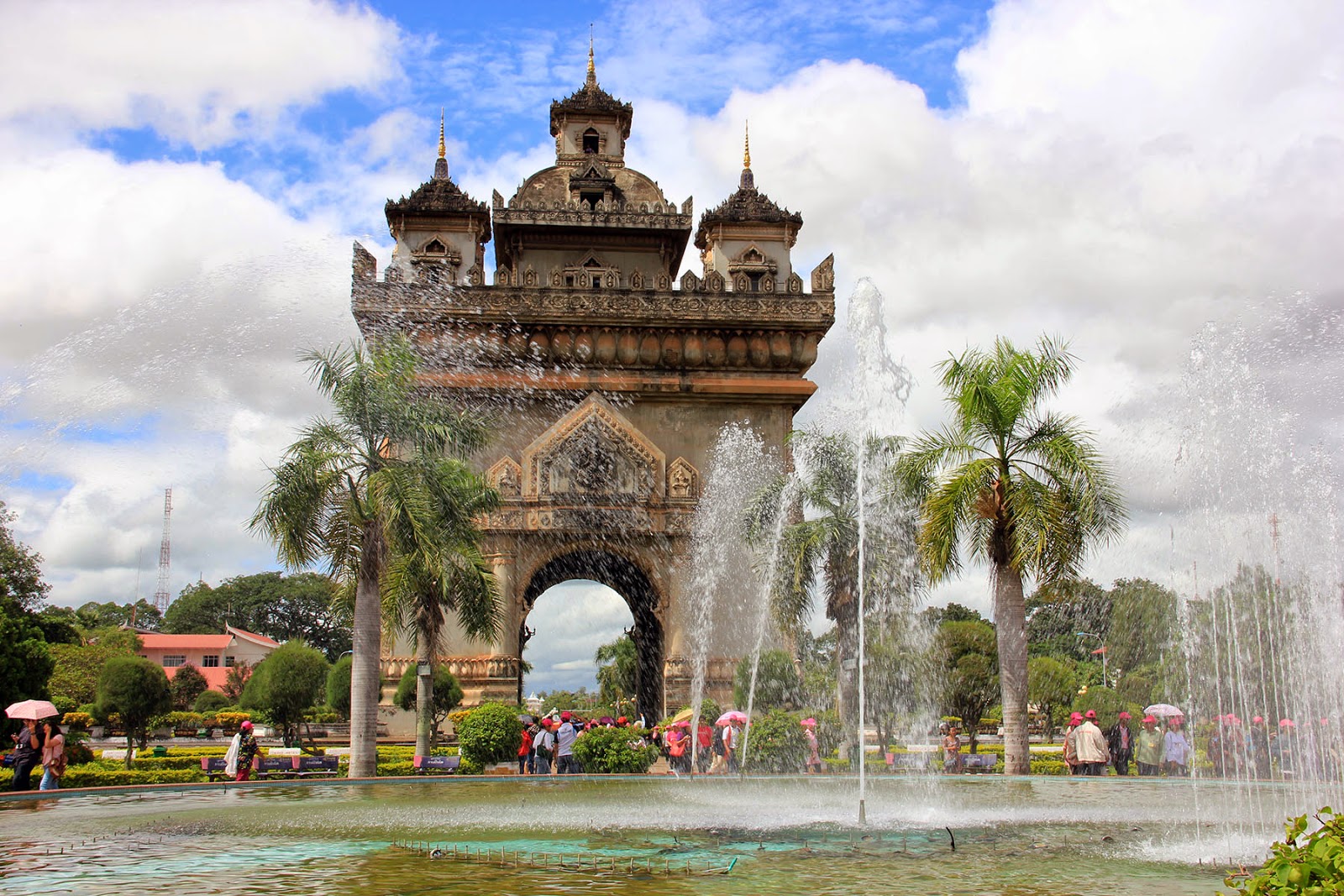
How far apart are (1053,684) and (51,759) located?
→ 25946mm

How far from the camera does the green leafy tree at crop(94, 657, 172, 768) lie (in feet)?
81.0

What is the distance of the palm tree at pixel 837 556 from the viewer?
805 inches

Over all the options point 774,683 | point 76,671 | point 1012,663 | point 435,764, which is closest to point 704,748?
point 774,683

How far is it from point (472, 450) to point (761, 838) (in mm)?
10163

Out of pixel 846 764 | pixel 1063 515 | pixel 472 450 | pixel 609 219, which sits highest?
pixel 609 219

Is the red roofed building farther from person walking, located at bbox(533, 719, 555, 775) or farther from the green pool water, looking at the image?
the green pool water

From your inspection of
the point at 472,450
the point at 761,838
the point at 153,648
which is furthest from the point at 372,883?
the point at 153,648

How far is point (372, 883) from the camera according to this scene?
258 inches

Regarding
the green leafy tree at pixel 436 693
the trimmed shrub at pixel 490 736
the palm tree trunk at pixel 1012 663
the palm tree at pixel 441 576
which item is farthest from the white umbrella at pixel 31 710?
the palm tree trunk at pixel 1012 663

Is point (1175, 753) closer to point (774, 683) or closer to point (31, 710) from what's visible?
point (774, 683)

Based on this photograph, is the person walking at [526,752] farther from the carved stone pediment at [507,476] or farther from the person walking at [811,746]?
the carved stone pediment at [507,476]

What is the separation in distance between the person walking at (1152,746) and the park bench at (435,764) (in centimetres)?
1025

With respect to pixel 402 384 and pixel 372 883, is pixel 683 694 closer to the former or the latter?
pixel 402 384

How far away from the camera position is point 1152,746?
56.3ft
